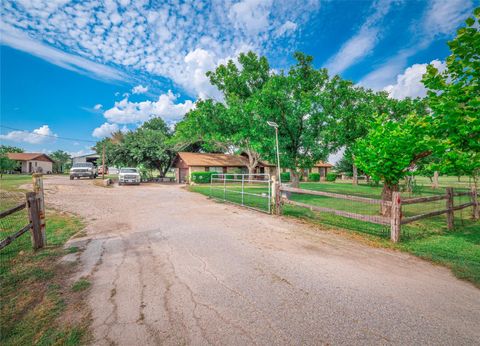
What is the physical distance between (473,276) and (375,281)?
1831 mm

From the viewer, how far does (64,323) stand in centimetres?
252

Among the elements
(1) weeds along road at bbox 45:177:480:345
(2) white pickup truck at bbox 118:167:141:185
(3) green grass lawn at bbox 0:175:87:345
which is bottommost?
(1) weeds along road at bbox 45:177:480:345

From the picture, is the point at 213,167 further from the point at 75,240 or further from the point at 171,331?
the point at 171,331

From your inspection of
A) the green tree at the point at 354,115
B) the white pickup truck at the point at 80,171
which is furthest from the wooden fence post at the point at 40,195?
the white pickup truck at the point at 80,171

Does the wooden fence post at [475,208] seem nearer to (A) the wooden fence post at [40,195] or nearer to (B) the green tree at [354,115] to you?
(B) the green tree at [354,115]

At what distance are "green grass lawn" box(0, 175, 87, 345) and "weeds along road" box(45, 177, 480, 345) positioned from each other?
0.32 meters

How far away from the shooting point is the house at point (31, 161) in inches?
2009

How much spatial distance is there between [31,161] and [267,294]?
69.5m

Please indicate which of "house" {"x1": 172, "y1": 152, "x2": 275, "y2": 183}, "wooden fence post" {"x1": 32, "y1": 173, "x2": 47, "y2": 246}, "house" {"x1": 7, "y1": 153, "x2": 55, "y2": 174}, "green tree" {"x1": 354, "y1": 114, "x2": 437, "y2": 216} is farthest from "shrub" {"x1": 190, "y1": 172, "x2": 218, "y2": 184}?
"house" {"x1": 7, "y1": 153, "x2": 55, "y2": 174}

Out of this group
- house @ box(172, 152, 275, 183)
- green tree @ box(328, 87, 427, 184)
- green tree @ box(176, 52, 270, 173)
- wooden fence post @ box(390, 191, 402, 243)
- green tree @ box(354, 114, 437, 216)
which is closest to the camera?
wooden fence post @ box(390, 191, 402, 243)

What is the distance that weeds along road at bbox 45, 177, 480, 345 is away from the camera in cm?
239

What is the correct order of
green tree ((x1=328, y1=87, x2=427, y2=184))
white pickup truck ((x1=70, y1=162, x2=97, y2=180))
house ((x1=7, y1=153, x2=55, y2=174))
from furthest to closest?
house ((x1=7, y1=153, x2=55, y2=174)), white pickup truck ((x1=70, y1=162, x2=97, y2=180)), green tree ((x1=328, y1=87, x2=427, y2=184))

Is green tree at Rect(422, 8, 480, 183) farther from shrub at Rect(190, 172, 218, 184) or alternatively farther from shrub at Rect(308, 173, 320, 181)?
shrub at Rect(308, 173, 320, 181)

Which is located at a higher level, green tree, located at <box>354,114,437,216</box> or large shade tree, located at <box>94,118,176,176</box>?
large shade tree, located at <box>94,118,176,176</box>
